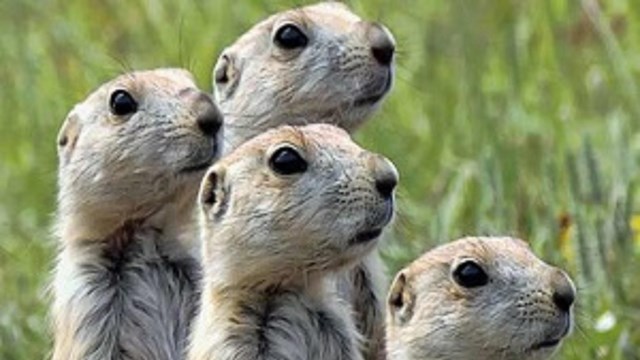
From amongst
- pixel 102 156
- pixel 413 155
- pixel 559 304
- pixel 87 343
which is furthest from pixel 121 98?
pixel 413 155

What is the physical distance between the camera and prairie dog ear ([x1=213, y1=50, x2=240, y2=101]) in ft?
29.6

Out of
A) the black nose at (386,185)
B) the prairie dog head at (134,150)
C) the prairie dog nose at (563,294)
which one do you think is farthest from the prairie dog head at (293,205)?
the prairie dog nose at (563,294)

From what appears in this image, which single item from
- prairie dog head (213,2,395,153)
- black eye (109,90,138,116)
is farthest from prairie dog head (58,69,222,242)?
prairie dog head (213,2,395,153)

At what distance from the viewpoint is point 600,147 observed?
10602 millimetres

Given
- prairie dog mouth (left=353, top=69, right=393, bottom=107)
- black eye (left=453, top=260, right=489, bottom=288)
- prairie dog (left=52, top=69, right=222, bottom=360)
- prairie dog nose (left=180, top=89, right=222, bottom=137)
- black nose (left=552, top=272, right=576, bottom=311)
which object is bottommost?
prairie dog (left=52, top=69, right=222, bottom=360)

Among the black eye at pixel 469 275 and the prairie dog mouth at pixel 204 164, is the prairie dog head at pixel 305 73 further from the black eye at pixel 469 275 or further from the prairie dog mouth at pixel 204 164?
the black eye at pixel 469 275

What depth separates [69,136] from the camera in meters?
8.76

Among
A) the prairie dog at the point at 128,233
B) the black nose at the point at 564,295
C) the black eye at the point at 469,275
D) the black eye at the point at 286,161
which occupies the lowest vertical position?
the prairie dog at the point at 128,233

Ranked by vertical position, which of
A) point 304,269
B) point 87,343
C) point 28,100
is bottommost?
point 28,100

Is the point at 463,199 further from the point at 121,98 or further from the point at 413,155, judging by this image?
the point at 121,98

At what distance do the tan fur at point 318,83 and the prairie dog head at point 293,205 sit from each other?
573 millimetres

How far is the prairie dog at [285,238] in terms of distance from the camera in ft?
25.4

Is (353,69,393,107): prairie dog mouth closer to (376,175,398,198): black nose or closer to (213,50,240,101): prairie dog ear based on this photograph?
(213,50,240,101): prairie dog ear

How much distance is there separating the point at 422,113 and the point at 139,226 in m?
2.90
